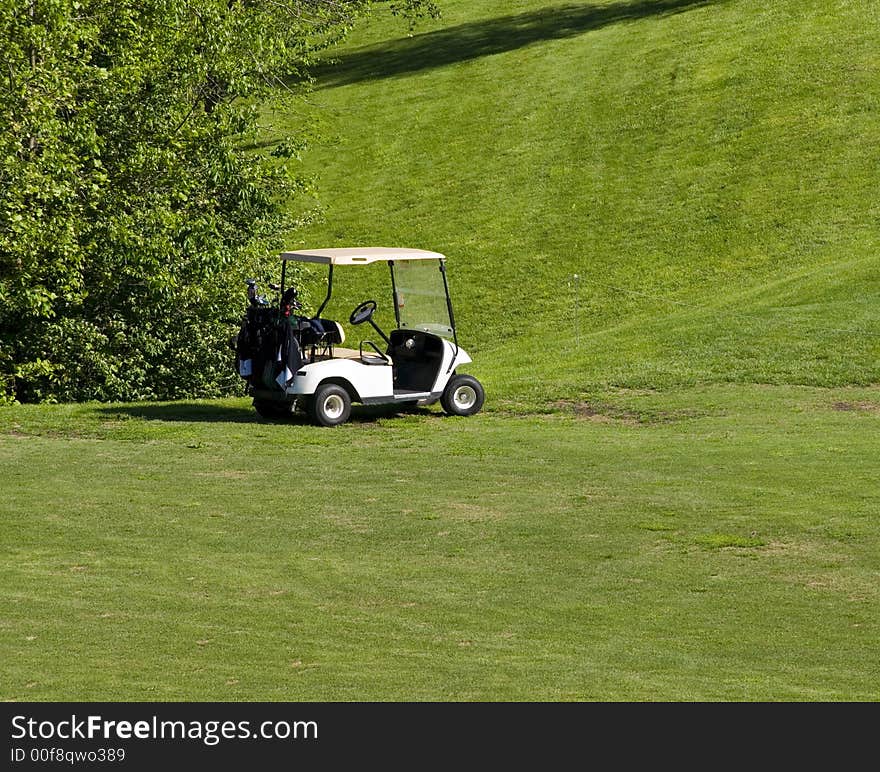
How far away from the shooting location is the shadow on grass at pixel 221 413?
77.8 feet

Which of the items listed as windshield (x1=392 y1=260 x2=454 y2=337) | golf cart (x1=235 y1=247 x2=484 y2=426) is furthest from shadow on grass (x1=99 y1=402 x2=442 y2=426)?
windshield (x1=392 y1=260 x2=454 y2=337)

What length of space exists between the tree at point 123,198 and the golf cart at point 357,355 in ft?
17.4

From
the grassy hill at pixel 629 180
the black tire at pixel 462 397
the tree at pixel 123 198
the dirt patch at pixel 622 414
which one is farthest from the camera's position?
the grassy hill at pixel 629 180

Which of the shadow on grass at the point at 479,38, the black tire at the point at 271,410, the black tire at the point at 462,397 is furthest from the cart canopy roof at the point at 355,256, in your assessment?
the shadow on grass at the point at 479,38

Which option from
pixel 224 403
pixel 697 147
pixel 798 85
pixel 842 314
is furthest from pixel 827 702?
pixel 798 85

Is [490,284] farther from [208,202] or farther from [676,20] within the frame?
[676,20]

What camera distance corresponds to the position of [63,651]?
1033cm

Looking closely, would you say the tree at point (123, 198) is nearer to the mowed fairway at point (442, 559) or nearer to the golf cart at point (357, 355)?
the mowed fairway at point (442, 559)

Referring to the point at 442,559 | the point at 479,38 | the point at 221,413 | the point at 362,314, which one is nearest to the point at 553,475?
the point at 442,559

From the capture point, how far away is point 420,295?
2439cm

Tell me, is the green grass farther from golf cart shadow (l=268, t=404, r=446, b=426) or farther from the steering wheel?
the steering wheel

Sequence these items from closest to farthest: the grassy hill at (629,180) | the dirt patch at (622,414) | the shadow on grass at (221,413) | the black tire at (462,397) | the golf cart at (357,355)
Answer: the golf cart at (357,355)
the dirt patch at (622,414)
the shadow on grass at (221,413)
the black tire at (462,397)
the grassy hill at (629,180)

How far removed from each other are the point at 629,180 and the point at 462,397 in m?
25.4

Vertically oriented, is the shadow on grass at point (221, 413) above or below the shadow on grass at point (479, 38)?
below
